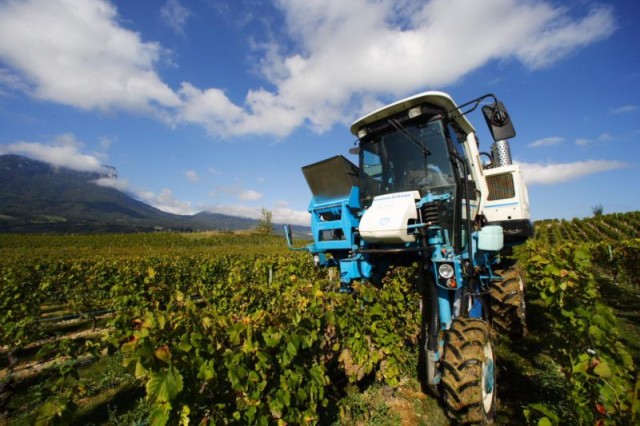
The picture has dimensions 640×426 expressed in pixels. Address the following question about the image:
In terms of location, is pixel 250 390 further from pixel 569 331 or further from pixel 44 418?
pixel 569 331

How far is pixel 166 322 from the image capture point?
2.12 metres

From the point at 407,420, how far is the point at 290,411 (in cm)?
159

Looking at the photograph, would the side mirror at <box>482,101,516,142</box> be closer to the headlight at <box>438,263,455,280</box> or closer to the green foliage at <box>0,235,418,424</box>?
the headlight at <box>438,263,455,280</box>

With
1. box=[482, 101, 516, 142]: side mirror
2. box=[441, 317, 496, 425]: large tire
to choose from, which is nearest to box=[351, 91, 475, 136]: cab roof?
box=[482, 101, 516, 142]: side mirror

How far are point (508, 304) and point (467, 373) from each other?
10.6 ft

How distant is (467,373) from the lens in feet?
8.65

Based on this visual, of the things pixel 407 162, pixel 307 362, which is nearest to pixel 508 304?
pixel 407 162

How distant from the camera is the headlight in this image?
3.04 meters

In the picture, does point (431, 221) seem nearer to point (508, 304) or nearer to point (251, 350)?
point (251, 350)

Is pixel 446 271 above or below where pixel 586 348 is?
above

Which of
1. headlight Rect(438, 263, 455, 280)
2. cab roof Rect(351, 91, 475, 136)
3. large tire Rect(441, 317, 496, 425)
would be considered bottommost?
large tire Rect(441, 317, 496, 425)

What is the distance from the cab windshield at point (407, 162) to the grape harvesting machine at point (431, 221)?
12 mm

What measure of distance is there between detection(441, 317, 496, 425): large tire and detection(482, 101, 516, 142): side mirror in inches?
84.7

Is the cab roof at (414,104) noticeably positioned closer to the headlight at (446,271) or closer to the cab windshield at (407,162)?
the cab windshield at (407,162)
